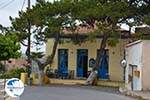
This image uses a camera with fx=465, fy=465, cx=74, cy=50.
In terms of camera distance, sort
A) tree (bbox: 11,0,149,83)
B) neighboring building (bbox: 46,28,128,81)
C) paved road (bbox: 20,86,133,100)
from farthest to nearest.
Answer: neighboring building (bbox: 46,28,128,81)
tree (bbox: 11,0,149,83)
paved road (bbox: 20,86,133,100)

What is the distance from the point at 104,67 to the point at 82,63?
2.37 m

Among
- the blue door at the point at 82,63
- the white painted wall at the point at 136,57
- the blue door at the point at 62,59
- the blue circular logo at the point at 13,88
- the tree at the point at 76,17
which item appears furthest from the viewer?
the blue door at the point at 62,59

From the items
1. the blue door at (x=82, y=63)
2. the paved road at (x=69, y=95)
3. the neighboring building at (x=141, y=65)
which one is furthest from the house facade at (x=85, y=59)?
the paved road at (x=69, y=95)

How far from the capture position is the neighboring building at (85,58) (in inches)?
1831

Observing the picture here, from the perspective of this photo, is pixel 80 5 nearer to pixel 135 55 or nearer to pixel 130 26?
pixel 130 26

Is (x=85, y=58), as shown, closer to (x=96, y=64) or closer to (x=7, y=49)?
(x=96, y=64)

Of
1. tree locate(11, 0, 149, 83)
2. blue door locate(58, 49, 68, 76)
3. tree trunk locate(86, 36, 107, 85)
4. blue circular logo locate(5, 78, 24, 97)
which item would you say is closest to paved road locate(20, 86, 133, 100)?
tree locate(11, 0, 149, 83)

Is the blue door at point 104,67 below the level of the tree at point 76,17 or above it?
below

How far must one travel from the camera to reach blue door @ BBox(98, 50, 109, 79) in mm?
46719

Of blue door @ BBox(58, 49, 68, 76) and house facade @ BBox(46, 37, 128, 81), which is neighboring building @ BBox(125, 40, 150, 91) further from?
blue door @ BBox(58, 49, 68, 76)

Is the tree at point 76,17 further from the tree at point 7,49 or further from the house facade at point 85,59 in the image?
the tree at point 7,49

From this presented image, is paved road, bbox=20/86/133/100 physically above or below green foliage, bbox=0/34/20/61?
below

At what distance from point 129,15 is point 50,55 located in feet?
35.7

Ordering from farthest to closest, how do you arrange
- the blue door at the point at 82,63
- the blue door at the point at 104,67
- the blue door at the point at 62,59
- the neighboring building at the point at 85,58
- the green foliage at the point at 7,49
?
the blue door at the point at 62,59 < the blue door at the point at 82,63 < the blue door at the point at 104,67 < the neighboring building at the point at 85,58 < the green foliage at the point at 7,49
